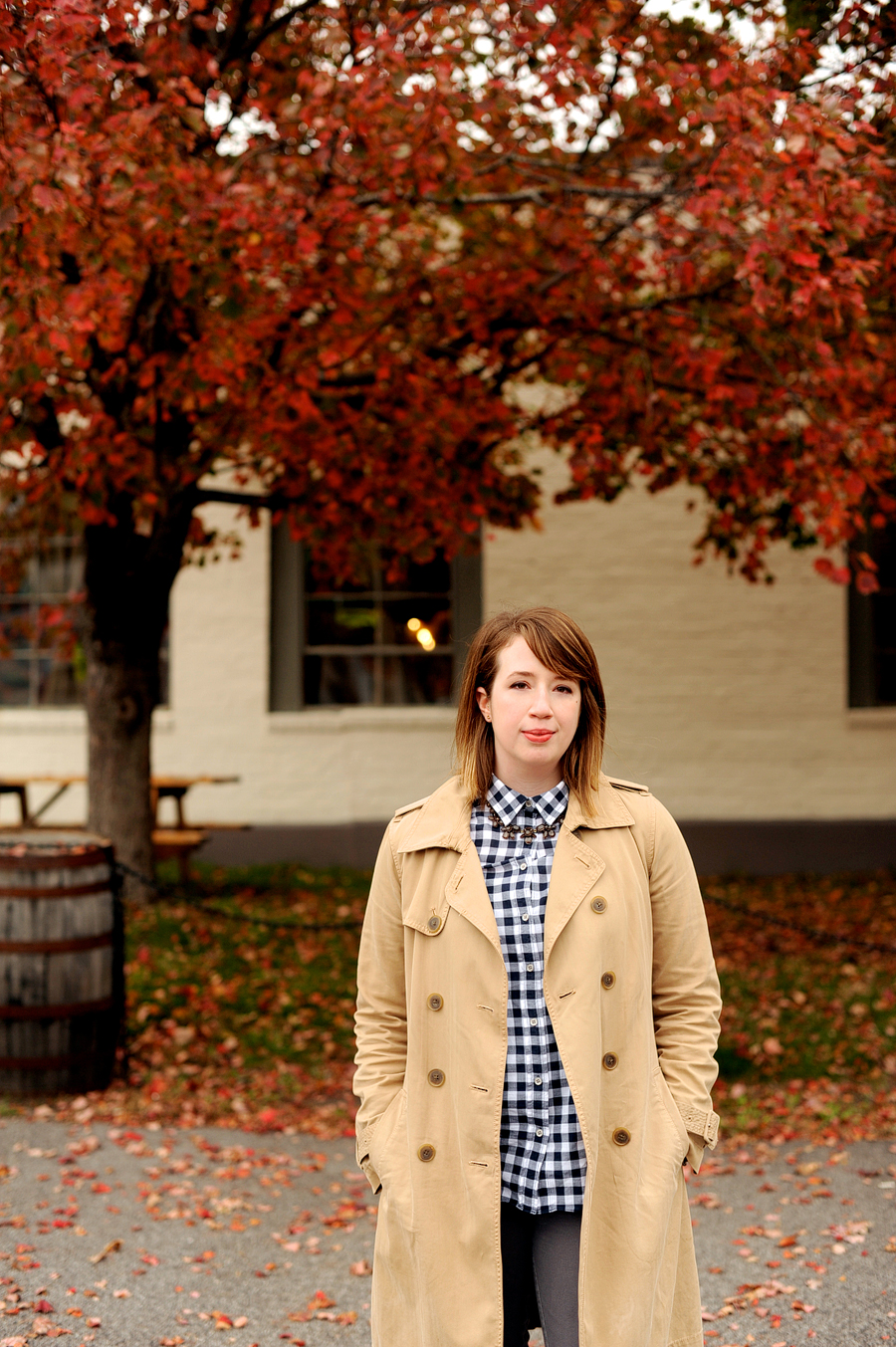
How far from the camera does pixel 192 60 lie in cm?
586

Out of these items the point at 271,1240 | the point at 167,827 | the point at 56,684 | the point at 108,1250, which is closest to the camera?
the point at 108,1250

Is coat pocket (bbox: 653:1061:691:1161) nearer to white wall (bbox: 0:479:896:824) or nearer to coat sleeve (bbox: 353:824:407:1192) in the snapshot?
coat sleeve (bbox: 353:824:407:1192)

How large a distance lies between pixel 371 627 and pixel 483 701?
9608 mm

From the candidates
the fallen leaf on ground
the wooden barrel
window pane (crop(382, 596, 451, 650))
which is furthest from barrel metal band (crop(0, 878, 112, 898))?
window pane (crop(382, 596, 451, 650))

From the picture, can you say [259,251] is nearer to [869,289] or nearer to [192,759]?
[869,289]

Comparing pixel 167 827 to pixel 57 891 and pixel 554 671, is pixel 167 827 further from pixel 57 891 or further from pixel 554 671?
pixel 554 671

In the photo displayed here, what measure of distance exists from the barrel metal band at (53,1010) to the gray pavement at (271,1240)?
1.53 feet

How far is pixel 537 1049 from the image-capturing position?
220cm

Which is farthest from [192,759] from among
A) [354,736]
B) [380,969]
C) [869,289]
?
[380,969]

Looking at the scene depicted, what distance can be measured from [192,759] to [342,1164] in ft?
23.0

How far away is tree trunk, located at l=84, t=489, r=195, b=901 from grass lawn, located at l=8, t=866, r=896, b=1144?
71 cm

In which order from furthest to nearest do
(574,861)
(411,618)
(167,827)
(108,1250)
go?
(411,618) → (167,827) → (108,1250) → (574,861)

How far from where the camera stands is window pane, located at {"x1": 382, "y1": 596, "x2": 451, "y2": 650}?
11969 mm

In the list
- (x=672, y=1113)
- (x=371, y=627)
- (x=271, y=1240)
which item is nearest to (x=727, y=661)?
(x=371, y=627)
